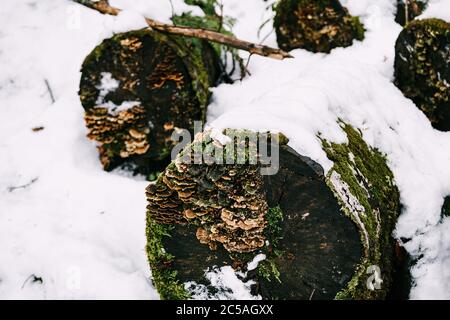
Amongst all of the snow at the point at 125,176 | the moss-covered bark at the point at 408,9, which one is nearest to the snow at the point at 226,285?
the snow at the point at 125,176

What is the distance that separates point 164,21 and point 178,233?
279 centimetres

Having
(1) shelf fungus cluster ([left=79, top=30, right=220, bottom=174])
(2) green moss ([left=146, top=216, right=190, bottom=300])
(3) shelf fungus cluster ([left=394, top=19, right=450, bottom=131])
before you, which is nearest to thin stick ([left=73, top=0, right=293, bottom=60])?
(1) shelf fungus cluster ([left=79, top=30, right=220, bottom=174])

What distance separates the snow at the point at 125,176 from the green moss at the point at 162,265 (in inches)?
11.5

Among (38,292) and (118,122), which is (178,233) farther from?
(118,122)

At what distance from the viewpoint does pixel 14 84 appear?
5.79m

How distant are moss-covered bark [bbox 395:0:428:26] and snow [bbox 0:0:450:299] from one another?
122mm

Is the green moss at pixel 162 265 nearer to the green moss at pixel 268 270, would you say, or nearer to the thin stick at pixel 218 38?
the green moss at pixel 268 270

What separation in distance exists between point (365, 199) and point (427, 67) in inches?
77.2

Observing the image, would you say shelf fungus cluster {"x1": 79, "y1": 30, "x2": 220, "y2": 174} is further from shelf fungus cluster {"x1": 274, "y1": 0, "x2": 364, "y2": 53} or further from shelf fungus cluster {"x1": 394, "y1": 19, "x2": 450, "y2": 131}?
shelf fungus cluster {"x1": 394, "y1": 19, "x2": 450, "y2": 131}

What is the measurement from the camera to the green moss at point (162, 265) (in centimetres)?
263

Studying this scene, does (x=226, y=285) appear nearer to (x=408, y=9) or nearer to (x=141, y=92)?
(x=141, y=92)
